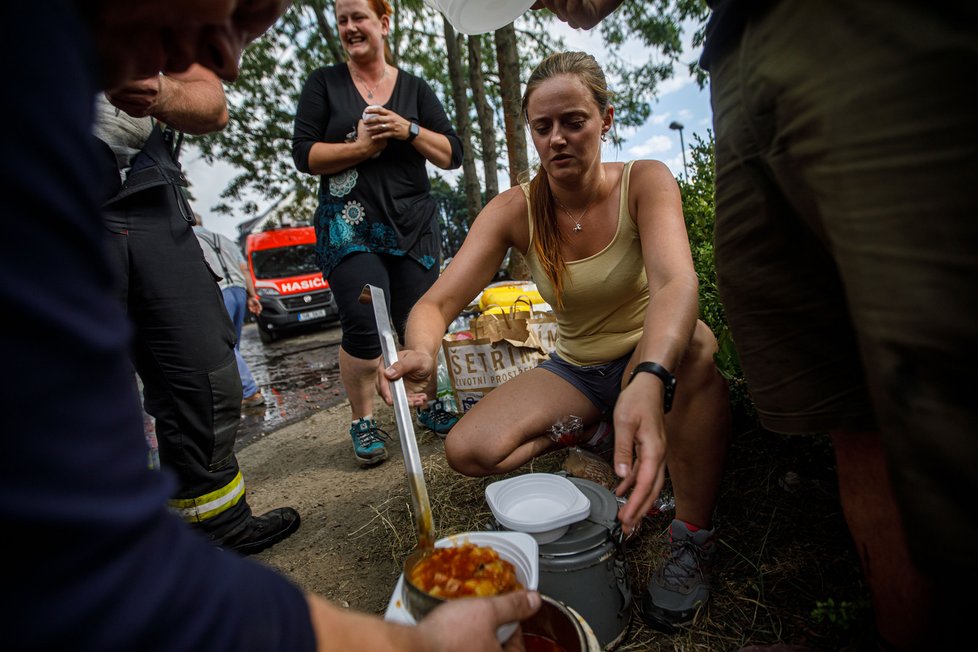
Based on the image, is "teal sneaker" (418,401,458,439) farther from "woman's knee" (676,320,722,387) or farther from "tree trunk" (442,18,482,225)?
"tree trunk" (442,18,482,225)

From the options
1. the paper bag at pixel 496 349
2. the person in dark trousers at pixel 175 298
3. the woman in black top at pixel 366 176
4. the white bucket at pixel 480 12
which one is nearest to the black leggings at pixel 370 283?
the woman in black top at pixel 366 176

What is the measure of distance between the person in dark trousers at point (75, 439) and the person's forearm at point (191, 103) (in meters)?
1.73

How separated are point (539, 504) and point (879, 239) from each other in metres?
1.27

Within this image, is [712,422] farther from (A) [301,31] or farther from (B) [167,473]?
(A) [301,31]

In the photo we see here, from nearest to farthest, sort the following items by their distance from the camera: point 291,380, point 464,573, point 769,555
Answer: point 464,573, point 769,555, point 291,380

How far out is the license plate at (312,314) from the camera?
11.4 metres

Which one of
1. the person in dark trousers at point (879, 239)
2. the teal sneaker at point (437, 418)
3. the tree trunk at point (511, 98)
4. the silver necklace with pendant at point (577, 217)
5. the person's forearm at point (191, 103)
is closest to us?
the person in dark trousers at point (879, 239)

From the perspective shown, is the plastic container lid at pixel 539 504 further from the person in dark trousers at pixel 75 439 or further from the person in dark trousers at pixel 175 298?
the person in dark trousers at pixel 175 298

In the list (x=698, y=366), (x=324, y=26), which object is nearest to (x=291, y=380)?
(x=698, y=366)

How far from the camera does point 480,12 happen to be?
190 cm

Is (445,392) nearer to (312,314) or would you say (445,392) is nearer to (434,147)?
(434,147)

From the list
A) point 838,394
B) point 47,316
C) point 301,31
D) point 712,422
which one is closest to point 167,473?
point 47,316

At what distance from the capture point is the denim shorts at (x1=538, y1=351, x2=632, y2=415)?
2221mm

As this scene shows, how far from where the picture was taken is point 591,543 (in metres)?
1.54
